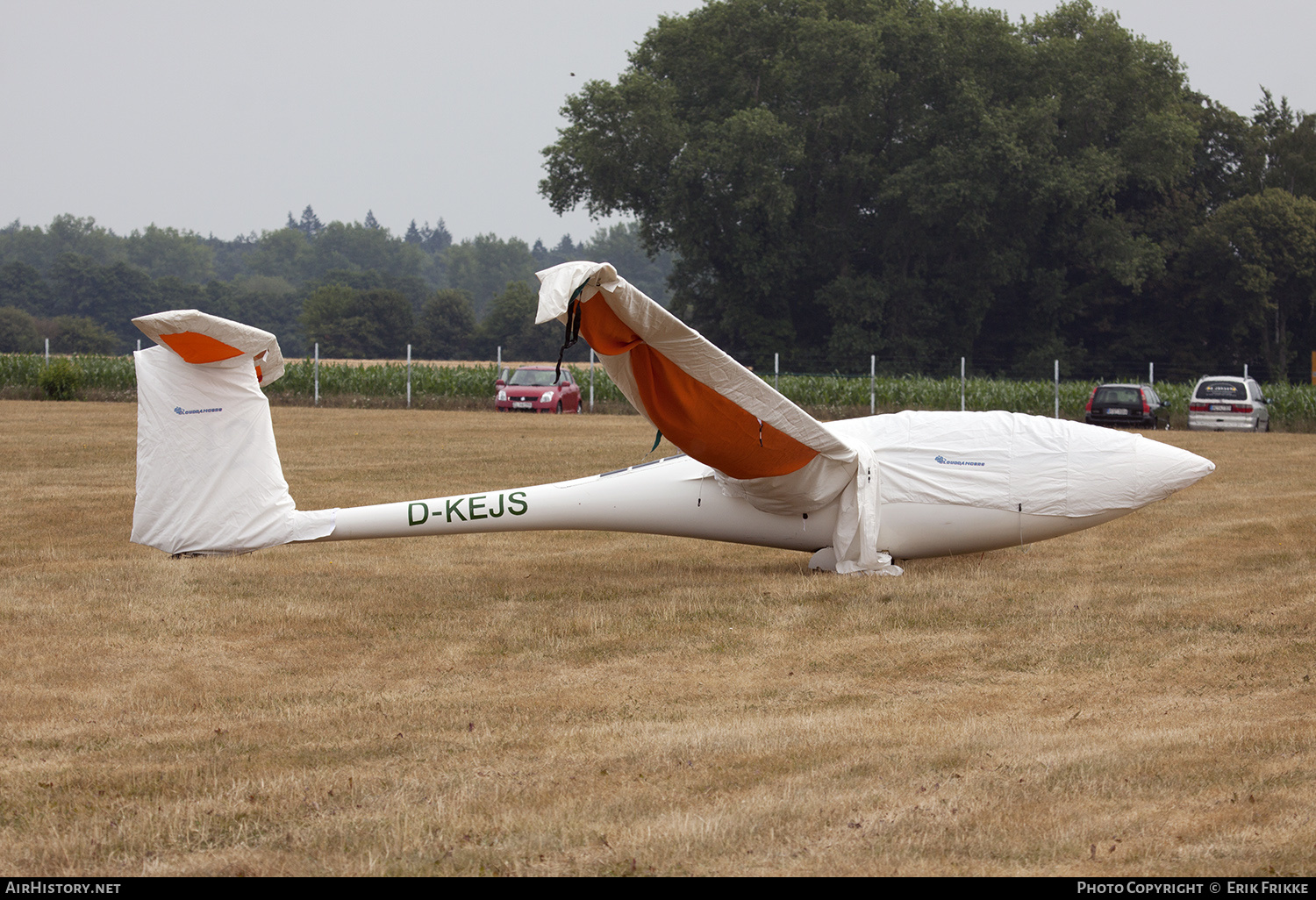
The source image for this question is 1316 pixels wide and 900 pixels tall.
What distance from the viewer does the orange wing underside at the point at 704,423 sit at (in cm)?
828

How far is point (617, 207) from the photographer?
175 ft

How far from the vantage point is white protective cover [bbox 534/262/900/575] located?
24.0ft

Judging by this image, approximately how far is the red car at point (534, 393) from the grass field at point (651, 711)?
2005 cm

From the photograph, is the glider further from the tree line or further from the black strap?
the tree line

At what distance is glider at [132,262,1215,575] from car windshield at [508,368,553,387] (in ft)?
75.4

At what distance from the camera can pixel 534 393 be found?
Result: 104 feet

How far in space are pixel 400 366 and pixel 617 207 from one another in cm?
1895

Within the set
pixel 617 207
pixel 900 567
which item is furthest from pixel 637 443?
pixel 617 207

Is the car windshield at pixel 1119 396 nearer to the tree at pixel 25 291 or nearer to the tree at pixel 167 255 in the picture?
the tree at pixel 25 291

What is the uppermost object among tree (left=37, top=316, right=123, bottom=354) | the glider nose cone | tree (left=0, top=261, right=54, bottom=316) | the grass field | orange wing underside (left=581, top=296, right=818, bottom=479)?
tree (left=0, top=261, right=54, bottom=316)

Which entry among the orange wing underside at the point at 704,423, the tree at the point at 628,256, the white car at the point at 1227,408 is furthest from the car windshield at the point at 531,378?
the tree at the point at 628,256

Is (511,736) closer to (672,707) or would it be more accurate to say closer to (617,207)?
(672,707)

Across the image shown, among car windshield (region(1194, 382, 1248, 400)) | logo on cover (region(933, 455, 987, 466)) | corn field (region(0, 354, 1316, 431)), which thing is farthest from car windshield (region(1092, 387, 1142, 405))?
logo on cover (region(933, 455, 987, 466))

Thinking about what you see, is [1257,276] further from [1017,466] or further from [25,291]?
[25,291]
